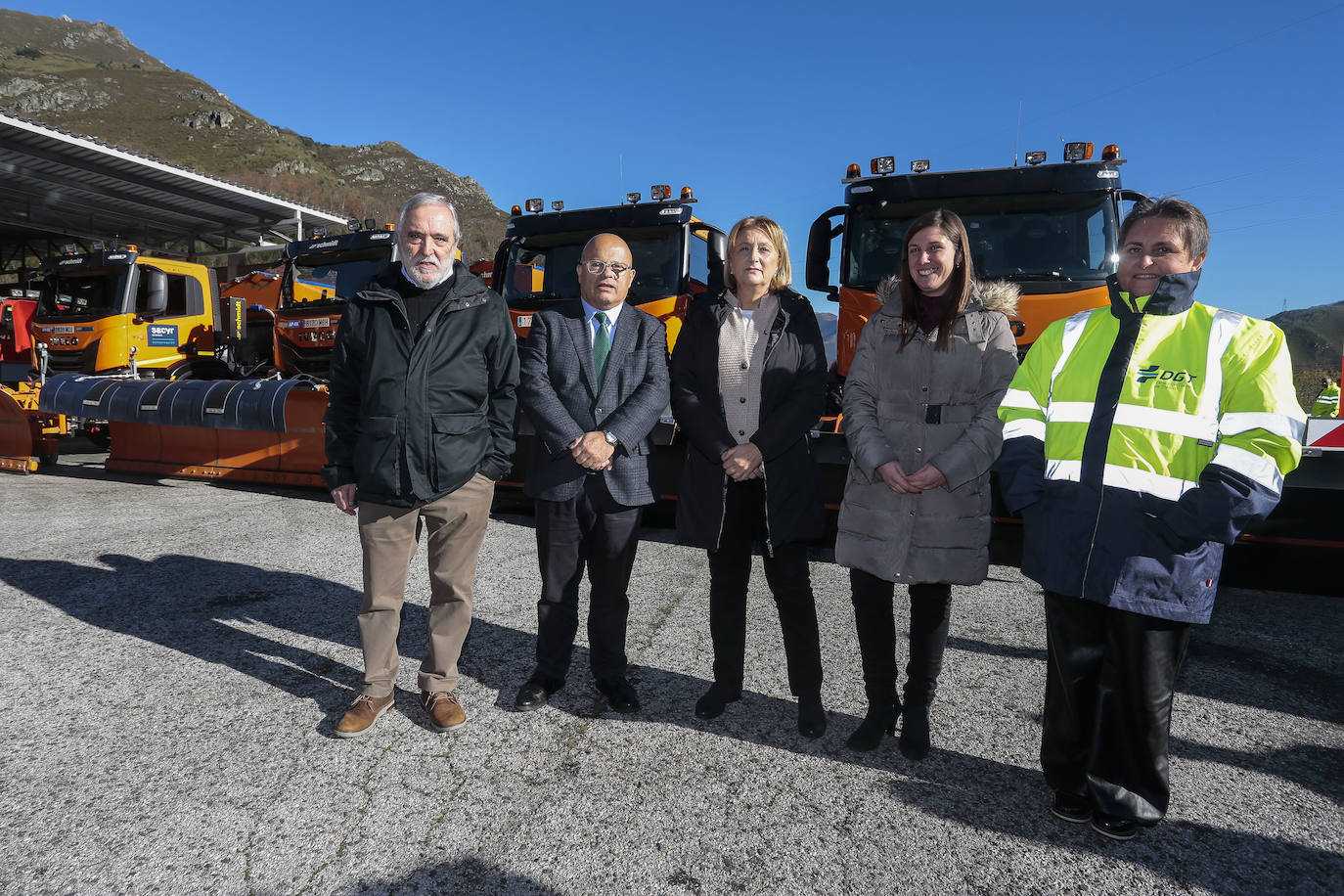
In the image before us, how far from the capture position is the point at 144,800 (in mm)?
2338

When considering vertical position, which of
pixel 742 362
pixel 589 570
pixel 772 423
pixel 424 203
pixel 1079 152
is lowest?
pixel 589 570

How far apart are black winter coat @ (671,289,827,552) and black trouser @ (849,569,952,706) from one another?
301 millimetres

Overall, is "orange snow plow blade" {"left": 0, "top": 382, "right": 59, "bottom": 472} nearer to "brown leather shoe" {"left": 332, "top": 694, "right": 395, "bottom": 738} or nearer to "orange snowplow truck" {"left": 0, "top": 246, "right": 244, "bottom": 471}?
"orange snowplow truck" {"left": 0, "top": 246, "right": 244, "bottom": 471}

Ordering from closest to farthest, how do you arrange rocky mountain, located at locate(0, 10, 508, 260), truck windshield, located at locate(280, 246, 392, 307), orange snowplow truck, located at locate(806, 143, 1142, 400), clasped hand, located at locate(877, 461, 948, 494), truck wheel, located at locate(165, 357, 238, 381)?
clasped hand, located at locate(877, 461, 948, 494)
orange snowplow truck, located at locate(806, 143, 1142, 400)
truck windshield, located at locate(280, 246, 392, 307)
truck wheel, located at locate(165, 357, 238, 381)
rocky mountain, located at locate(0, 10, 508, 260)

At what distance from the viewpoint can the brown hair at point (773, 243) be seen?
287 cm

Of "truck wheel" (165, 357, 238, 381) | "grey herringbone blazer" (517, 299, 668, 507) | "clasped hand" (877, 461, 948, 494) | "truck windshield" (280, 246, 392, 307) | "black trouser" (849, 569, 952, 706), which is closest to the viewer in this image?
"clasped hand" (877, 461, 948, 494)

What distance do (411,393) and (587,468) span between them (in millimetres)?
708

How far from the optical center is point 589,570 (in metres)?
3.08

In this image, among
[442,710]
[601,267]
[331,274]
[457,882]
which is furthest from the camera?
[331,274]

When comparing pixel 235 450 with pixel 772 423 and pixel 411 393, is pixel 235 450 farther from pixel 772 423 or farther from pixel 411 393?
pixel 772 423

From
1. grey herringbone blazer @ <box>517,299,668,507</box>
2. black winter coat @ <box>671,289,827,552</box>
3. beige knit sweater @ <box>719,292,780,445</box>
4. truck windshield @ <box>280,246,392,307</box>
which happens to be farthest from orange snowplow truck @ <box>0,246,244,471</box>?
beige knit sweater @ <box>719,292,780,445</box>

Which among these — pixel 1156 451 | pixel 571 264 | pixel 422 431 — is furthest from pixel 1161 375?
pixel 571 264

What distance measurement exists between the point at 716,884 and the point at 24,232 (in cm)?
2859

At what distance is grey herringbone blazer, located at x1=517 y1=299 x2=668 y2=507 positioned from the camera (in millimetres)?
2967
